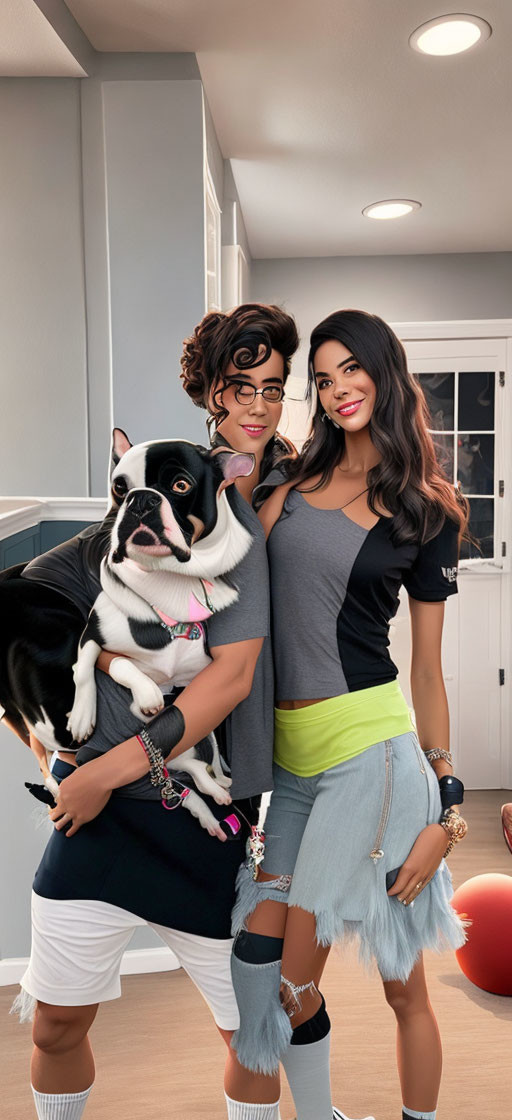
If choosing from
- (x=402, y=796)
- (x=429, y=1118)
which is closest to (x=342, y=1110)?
(x=429, y=1118)

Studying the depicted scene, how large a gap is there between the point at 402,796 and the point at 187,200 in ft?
5.55

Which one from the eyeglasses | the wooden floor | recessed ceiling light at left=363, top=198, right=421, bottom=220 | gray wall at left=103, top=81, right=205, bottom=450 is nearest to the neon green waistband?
the eyeglasses

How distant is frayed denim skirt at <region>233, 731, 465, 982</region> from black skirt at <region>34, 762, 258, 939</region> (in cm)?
7

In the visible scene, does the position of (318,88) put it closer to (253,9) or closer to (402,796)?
(253,9)

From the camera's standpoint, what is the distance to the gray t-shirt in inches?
46.3

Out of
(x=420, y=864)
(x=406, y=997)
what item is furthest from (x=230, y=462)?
(x=406, y=997)

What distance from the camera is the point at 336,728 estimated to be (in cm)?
130

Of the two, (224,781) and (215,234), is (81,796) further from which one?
(215,234)

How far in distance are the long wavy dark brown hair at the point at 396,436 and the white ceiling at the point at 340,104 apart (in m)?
1.16

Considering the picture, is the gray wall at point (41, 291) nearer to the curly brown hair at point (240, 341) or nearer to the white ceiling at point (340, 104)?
the white ceiling at point (340, 104)

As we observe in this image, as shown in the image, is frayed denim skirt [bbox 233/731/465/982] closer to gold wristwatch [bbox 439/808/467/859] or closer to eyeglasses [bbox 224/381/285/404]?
gold wristwatch [bbox 439/808/467/859]

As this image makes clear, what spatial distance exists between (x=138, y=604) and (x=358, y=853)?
0.54m

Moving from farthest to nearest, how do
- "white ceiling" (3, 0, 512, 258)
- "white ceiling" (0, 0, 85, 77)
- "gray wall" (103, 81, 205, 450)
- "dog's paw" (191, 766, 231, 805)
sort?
1. "gray wall" (103, 81, 205, 450)
2. "white ceiling" (3, 0, 512, 258)
3. "white ceiling" (0, 0, 85, 77)
4. "dog's paw" (191, 766, 231, 805)

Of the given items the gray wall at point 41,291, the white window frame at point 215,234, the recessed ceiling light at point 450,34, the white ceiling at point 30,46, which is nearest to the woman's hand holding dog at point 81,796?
the gray wall at point 41,291
